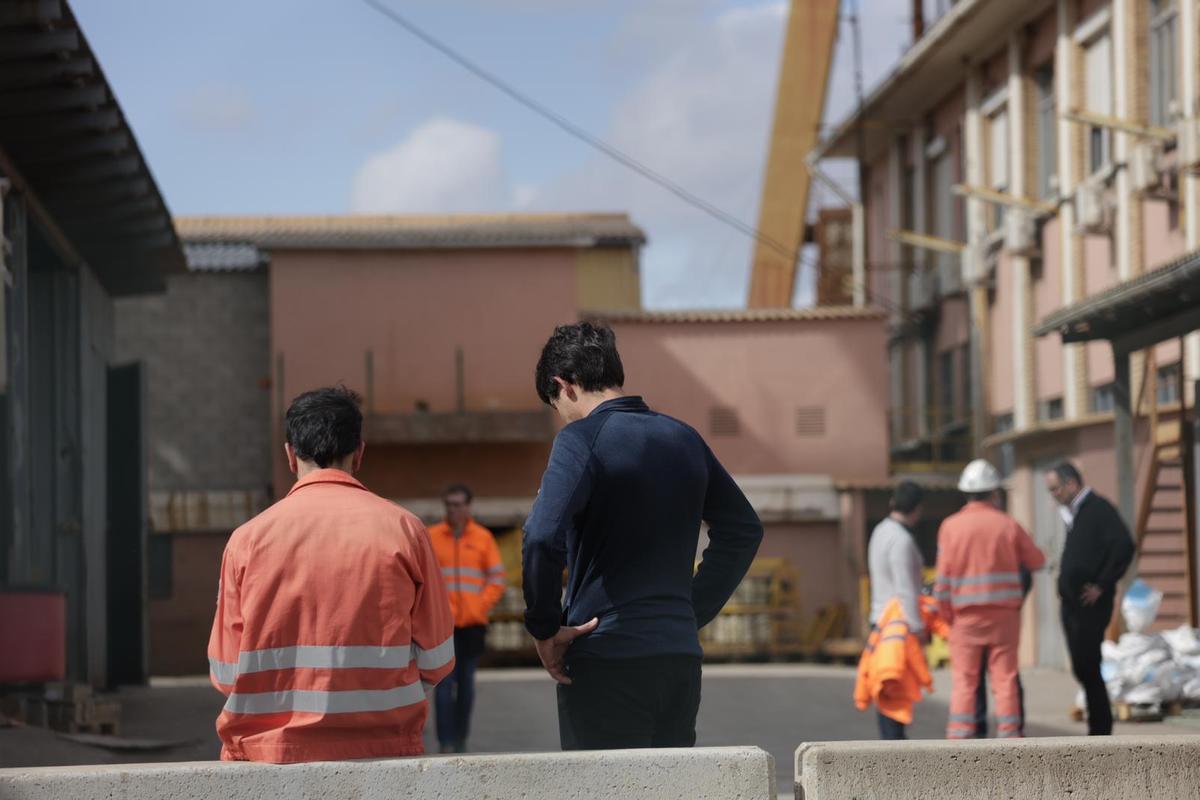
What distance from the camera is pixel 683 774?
16.8ft

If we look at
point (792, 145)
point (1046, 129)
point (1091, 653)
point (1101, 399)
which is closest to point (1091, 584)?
point (1091, 653)

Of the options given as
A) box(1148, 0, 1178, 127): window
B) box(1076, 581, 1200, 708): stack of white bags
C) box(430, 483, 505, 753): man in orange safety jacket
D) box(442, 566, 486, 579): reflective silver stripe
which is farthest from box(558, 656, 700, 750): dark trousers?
box(1148, 0, 1178, 127): window

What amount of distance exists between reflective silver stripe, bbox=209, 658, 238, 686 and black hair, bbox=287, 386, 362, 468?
24.1 inches

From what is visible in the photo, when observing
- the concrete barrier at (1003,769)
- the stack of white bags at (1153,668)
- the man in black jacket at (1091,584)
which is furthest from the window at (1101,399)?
the concrete barrier at (1003,769)

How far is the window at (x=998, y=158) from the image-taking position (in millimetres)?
30062

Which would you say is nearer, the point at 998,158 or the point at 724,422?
the point at 998,158

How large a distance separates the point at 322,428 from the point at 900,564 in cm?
696

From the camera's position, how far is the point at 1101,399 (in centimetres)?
2539

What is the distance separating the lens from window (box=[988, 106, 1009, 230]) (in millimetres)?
30062

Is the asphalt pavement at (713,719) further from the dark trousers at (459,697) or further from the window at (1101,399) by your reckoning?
the window at (1101,399)

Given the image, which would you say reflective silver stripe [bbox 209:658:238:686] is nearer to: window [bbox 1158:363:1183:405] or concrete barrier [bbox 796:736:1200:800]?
concrete barrier [bbox 796:736:1200:800]

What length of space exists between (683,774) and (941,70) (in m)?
28.5

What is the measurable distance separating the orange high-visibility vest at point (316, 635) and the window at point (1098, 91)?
828 inches

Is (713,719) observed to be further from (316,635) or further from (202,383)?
(202,383)
